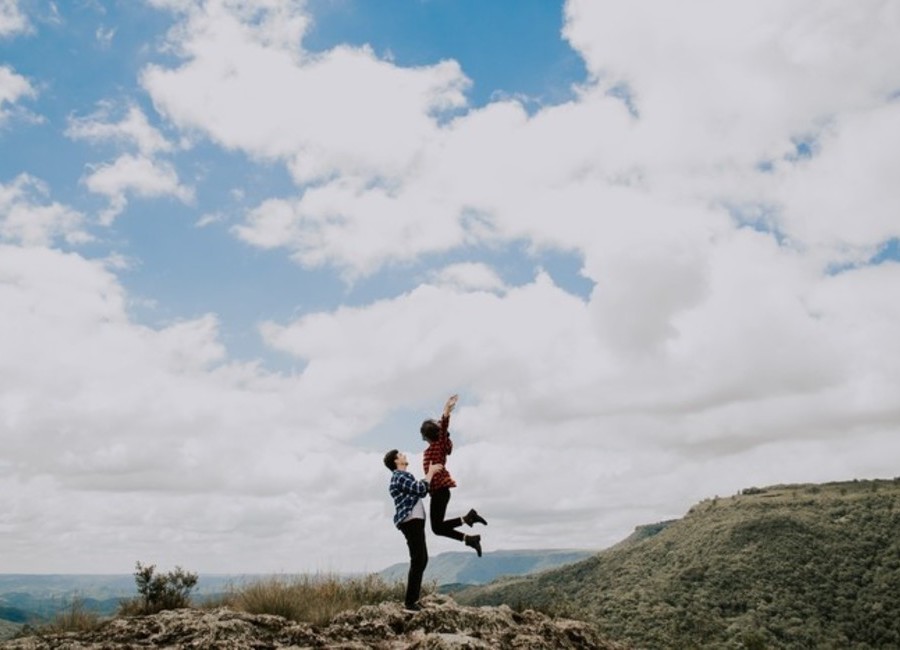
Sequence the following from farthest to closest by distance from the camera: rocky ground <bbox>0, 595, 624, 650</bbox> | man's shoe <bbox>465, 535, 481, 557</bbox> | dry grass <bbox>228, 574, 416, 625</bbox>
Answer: man's shoe <bbox>465, 535, 481, 557</bbox>
dry grass <bbox>228, 574, 416, 625</bbox>
rocky ground <bbox>0, 595, 624, 650</bbox>

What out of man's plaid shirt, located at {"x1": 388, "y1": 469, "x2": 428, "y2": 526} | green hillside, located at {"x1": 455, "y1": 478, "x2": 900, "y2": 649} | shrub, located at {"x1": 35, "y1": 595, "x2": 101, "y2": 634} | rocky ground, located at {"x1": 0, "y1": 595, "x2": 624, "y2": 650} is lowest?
green hillside, located at {"x1": 455, "y1": 478, "x2": 900, "y2": 649}

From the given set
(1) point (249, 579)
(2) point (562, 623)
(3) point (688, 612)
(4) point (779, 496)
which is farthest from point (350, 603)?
(4) point (779, 496)

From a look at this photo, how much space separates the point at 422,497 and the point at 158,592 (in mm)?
4504

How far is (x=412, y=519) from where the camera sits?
8.96 metres

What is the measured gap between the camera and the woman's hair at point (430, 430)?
31.7ft

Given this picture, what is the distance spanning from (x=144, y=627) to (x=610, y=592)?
324ft

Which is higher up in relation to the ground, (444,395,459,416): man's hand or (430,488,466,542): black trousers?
(444,395,459,416): man's hand

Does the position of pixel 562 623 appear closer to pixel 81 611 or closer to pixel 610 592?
pixel 81 611

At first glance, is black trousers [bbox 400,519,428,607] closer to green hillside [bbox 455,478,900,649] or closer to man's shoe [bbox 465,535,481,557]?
man's shoe [bbox 465,535,481,557]

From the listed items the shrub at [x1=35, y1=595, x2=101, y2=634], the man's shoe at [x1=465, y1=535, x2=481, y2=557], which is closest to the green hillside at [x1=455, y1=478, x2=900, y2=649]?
the man's shoe at [x1=465, y1=535, x2=481, y2=557]

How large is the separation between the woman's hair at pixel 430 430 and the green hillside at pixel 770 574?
48.5 metres

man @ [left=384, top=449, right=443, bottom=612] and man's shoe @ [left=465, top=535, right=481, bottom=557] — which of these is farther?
man's shoe @ [left=465, top=535, right=481, bottom=557]

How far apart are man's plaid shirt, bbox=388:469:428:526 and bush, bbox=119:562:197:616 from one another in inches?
146

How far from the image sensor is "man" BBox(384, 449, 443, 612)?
8914 millimetres
